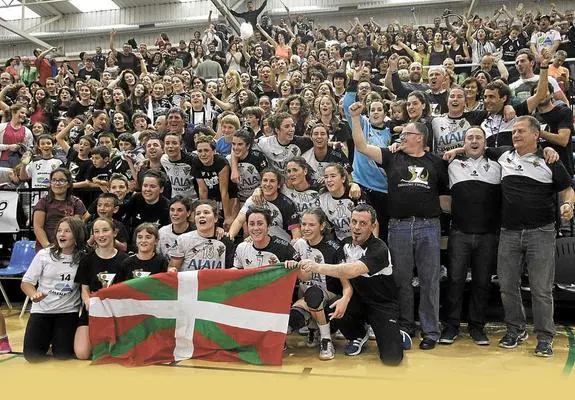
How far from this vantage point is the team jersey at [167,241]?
5312 mm

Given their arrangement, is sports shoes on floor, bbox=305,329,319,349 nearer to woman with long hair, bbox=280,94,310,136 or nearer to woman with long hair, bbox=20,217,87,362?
woman with long hair, bbox=20,217,87,362

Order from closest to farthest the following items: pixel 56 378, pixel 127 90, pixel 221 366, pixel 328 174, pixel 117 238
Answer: pixel 56 378 < pixel 221 366 < pixel 328 174 < pixel 117 238 < pixel 127 90

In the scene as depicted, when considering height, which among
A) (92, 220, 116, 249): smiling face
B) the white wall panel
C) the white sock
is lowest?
the white sock

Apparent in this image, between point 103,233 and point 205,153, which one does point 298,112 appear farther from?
point 103,233

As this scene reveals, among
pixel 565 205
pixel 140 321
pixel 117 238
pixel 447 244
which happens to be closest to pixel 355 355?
pixel 447 244

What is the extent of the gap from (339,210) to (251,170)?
3.87 ft

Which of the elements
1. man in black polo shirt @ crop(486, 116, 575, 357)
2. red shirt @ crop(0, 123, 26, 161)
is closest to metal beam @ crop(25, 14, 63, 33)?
red shirt @ crop(0, 123, 26, 161)

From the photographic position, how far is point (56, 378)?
432 centimetres

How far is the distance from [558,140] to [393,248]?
1.96 m

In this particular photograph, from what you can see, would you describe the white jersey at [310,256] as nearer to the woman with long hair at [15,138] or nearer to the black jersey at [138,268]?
the black jersey at [138,268]

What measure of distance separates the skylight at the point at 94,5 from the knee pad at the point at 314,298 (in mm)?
22216

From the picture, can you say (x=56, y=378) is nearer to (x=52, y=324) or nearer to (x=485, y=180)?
(x=52, y=324)

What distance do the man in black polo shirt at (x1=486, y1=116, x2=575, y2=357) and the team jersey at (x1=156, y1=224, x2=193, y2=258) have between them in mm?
3065

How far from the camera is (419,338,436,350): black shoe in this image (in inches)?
198
